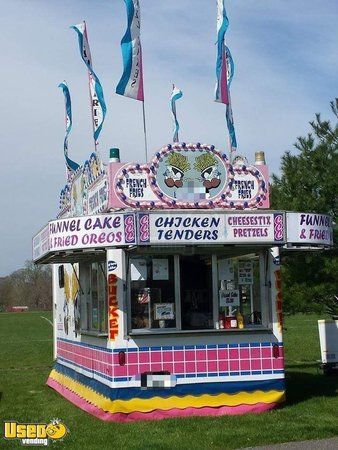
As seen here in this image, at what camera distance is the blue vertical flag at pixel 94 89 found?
15.1m

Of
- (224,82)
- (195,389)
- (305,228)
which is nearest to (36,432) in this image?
(195,389)

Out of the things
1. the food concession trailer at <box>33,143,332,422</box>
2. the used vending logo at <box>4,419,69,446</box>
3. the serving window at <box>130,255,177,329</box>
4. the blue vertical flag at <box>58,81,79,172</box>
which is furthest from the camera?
the blue vertical flag at <box>58,81,79,172</box>

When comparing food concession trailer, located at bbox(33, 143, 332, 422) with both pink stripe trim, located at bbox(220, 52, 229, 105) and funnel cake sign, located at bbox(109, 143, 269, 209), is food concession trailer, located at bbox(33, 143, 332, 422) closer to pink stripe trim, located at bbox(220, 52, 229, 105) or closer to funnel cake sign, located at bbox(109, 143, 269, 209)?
funnel cake sign, located at bbox(109, 143, 269, 209)

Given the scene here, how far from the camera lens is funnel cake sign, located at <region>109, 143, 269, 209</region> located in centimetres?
1196

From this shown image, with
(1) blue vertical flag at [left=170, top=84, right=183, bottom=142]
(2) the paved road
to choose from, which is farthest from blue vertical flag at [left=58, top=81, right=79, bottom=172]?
(2) the paved road

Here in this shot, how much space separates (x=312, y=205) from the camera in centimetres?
1628

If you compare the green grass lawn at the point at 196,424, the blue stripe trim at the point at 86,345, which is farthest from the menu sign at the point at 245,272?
the blue stripe trim at the point at 86,345

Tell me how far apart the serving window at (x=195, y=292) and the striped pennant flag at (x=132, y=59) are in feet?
10.2

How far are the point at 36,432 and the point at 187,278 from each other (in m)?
3.33

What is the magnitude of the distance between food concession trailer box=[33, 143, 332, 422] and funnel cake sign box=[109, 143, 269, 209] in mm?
16

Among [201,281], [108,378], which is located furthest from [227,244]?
[108,378]

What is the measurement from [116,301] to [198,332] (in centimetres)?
135

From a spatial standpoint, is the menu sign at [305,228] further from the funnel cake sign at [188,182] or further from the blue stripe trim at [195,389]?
the blue stripe trim at [195,389]

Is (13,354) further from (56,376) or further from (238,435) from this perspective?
(238,435)
